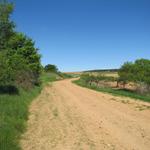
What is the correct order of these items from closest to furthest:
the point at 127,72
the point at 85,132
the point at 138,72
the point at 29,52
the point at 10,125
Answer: the point at 10,125 < the point at 85,132 < the point at 29,52 < the point at 138,72 < the point at 127,72

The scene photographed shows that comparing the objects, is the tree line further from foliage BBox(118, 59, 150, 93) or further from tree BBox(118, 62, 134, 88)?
tree BBox(118, 62, 134, 88)

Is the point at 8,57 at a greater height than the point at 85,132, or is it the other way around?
the point at 8,57

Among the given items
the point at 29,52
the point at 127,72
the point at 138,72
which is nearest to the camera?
the point at 29,52

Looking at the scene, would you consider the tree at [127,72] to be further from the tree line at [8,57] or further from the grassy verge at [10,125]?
the grassy verge at [10,125]

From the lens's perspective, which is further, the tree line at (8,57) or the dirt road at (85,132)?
the tree line at (8,57)

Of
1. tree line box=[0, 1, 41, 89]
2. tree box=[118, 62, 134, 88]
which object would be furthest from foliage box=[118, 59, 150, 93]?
tree line box=[0, 1, 41, 89]

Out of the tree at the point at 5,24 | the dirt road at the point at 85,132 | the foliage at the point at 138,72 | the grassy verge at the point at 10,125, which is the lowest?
the dirt road at the point at 85,132

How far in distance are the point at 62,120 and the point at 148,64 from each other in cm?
4275

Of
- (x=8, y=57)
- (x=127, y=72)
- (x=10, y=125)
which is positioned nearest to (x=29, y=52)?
(x=8, y=57)

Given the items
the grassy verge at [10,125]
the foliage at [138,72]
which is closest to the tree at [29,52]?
the foliage at [138,72]

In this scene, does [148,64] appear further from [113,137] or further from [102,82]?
[113,137]

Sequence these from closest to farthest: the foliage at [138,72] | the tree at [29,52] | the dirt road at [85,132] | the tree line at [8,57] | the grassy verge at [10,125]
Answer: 1. the grassy verge at [10,125]
2. the dirt road at [85,132]
3. the tree line at [8,57]
4. the tree at [29,52]
5. the foliage at [138,72]

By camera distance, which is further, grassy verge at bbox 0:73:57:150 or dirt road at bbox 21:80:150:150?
dirt road at bbox 21:80:150:150

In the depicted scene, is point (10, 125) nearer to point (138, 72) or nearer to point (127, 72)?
point (138, 72)
